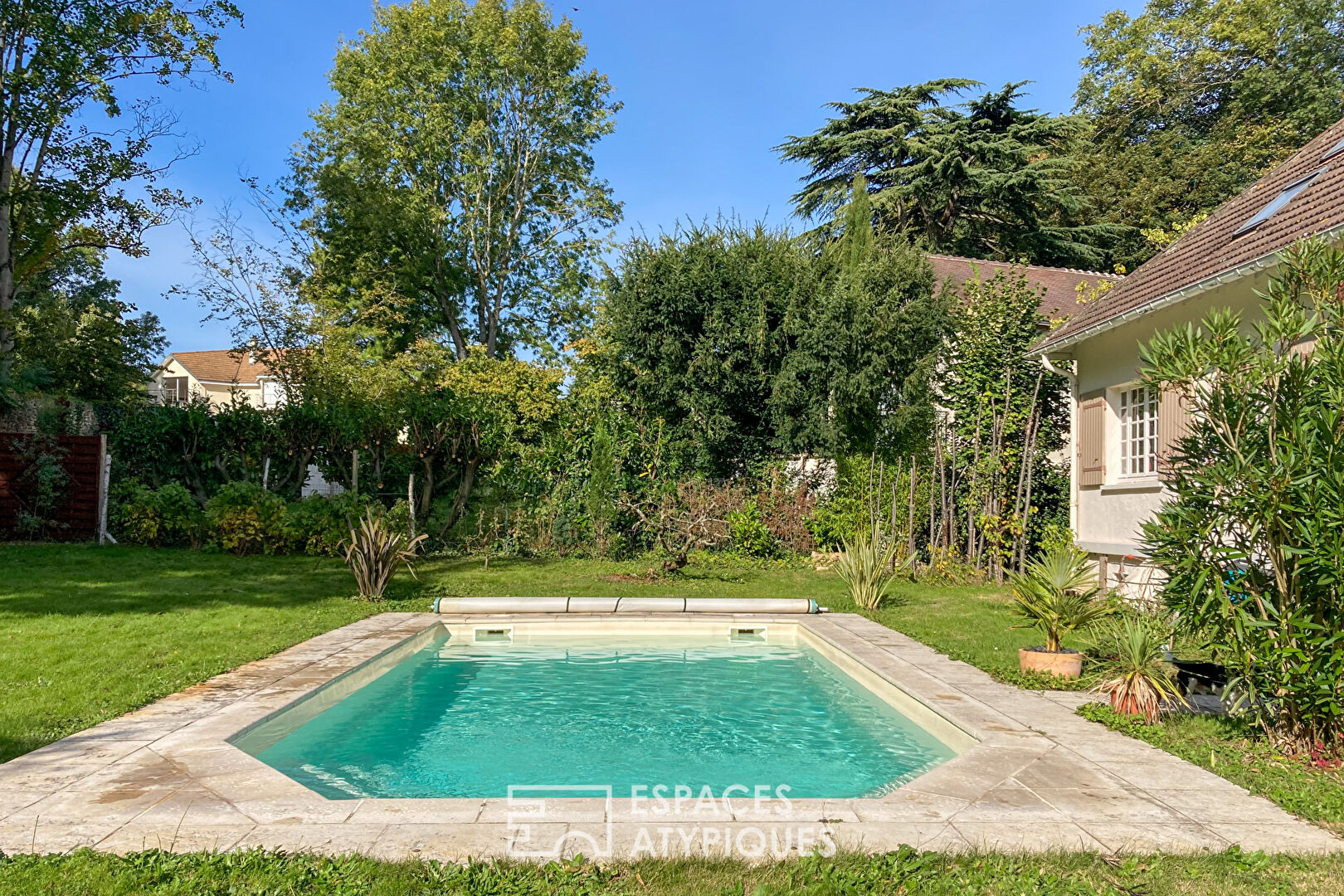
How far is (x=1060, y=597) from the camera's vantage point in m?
6.88

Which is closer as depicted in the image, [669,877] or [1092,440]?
[669,877]

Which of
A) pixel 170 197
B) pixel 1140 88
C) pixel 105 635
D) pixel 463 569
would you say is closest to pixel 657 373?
pixel 463 569

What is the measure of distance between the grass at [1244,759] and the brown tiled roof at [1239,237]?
4393 millimetres

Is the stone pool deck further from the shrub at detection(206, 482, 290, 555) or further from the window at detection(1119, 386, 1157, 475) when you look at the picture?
the shrub at detection(206, 482, 290, 555)

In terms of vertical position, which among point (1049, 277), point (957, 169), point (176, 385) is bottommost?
point (176, 385)

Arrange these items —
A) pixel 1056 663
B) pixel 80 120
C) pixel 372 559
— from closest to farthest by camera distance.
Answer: pixel 1056 663 < pixel 372 559 < pixel 80 120

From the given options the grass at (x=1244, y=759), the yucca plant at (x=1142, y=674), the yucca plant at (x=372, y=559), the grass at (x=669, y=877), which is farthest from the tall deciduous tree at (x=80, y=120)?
the grass at (x=1244, y=759)

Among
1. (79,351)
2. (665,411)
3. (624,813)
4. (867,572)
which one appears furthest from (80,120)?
(624,813)

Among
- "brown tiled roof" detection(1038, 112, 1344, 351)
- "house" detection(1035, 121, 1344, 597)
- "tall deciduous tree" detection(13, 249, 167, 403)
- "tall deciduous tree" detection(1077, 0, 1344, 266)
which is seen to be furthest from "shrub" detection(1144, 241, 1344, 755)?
"tall deciduous tree" detection(1077, 0, 1344, 266)

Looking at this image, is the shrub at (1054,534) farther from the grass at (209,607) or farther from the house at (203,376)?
the house at (203,376)

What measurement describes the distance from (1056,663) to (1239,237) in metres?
5.75

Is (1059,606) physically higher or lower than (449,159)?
lower

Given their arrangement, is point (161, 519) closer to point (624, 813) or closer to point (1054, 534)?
point (624, 813)

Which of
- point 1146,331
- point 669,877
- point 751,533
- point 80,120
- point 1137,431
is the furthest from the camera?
point 80,120
